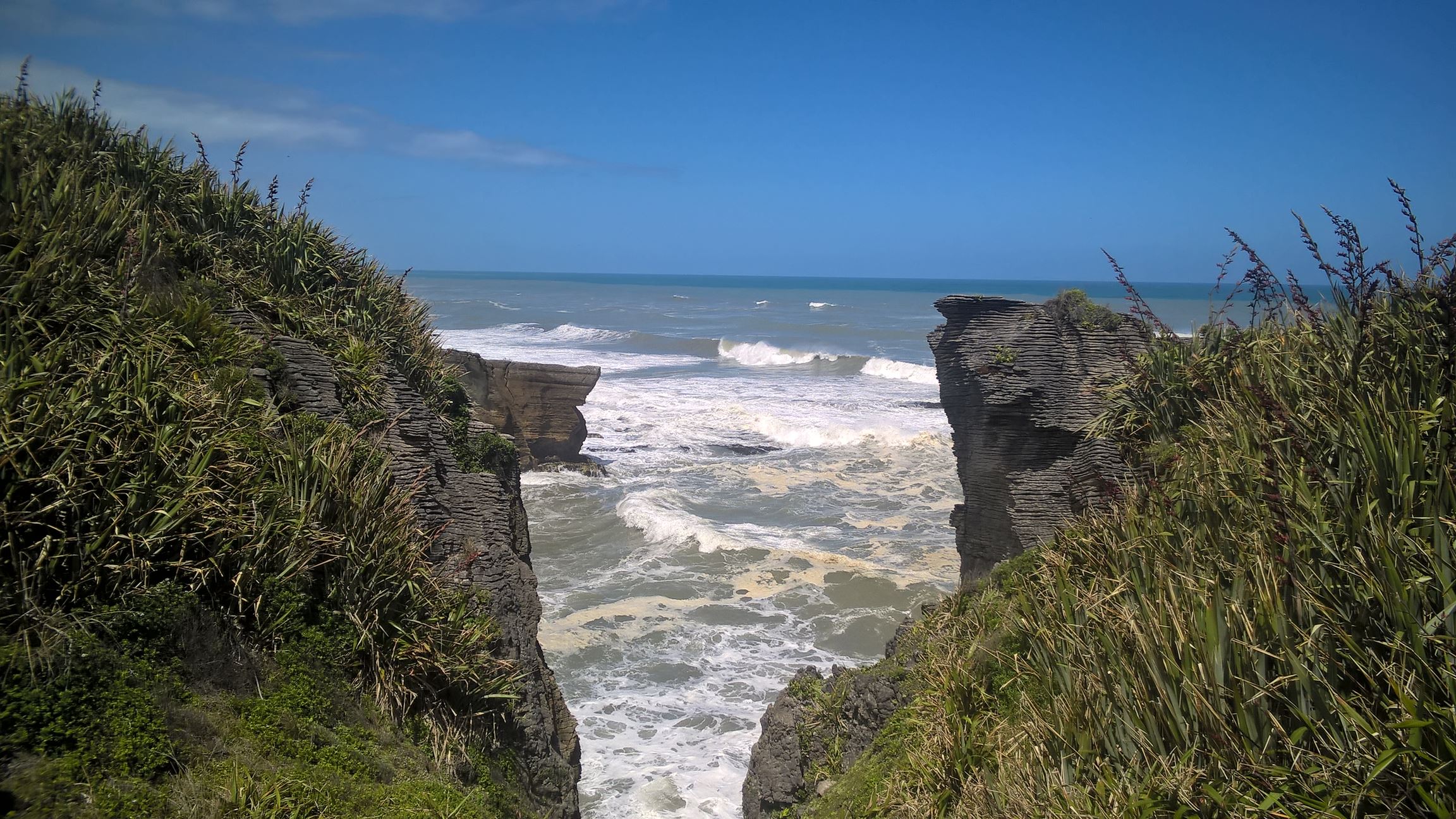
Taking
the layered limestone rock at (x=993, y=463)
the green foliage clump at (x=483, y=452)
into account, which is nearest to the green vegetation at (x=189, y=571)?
the green foliage clump at (x=483, y=452)

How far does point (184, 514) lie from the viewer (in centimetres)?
538

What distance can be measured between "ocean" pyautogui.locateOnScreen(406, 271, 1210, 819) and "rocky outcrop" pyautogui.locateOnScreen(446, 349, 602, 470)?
1001 mm

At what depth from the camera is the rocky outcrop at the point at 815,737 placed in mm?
9500

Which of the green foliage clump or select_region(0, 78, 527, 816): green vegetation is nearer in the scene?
select_region(0, 78, 527, 816): green vegetation

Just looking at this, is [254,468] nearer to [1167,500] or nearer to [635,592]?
[1167,500]

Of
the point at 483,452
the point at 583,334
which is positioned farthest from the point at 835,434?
the point at 583,334

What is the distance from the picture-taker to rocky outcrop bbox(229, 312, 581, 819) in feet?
25.1

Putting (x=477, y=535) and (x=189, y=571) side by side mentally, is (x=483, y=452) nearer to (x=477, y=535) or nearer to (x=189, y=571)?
(x=477, y=535)

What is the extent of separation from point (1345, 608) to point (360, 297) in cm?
942

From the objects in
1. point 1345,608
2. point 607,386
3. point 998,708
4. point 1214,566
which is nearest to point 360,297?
point 998,708

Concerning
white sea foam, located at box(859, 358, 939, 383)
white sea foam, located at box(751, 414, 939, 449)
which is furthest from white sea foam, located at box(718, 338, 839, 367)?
white sea foam, located at box(751, 414, 939, 449)

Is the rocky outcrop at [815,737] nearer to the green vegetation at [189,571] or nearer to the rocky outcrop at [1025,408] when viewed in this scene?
the rocky outcrop at [1025,408]

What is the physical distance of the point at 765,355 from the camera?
A: 168ft

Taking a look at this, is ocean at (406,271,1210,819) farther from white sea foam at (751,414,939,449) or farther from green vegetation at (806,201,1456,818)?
green vegetation at (806,201,1456,818)
